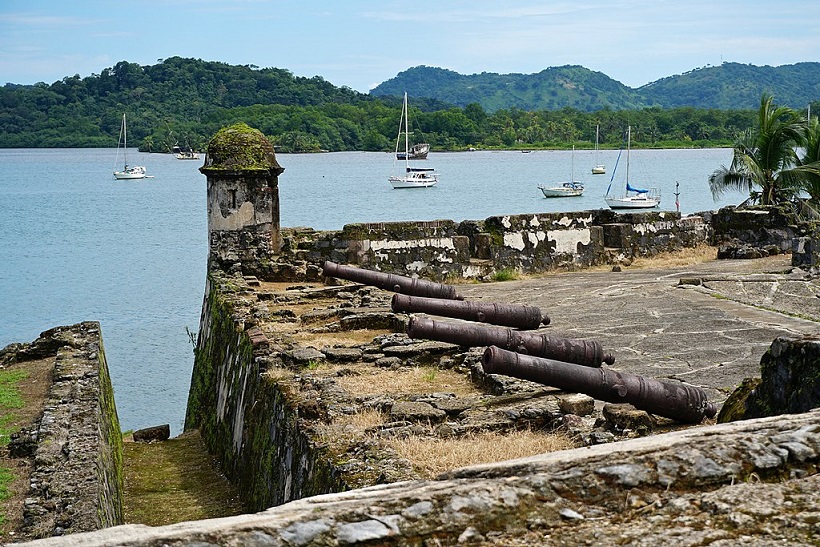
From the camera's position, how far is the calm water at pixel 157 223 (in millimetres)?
26094

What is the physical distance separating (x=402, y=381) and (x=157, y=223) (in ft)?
175

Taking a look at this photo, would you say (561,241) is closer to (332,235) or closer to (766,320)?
(332,235)

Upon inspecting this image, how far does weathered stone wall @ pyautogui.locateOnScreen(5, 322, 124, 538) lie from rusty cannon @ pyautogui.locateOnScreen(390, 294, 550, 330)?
2908mm

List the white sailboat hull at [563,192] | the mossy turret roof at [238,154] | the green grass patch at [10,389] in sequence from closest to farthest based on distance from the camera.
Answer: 1. the green grass patch at [10,389]
2. the mossy turret roof at [238,154]
3. the white sailboat hull at [563,192]

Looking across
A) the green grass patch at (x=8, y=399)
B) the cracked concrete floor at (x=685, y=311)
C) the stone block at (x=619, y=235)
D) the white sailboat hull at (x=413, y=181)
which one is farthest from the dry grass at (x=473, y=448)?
the white sailboat hull at (x=413, y=181)

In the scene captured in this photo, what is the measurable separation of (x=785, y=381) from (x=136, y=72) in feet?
403

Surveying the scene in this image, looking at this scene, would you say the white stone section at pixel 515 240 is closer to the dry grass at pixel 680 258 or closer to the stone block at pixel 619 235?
the stone block at pixel 619 235

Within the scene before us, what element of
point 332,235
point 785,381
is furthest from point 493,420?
point 332,235

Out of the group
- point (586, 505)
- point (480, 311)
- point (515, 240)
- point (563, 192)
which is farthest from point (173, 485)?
point (563, 192)

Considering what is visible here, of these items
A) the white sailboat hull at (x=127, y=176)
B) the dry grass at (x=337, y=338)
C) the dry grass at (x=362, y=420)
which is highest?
the dry grass at (x=362, y=420)

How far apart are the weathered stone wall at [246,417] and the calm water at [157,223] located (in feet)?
17.4

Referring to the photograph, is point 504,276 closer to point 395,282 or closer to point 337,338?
point 395,282

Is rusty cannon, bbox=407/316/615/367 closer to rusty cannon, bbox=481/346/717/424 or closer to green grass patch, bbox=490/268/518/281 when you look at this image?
rusty cannon, bbox=481/346/717/424

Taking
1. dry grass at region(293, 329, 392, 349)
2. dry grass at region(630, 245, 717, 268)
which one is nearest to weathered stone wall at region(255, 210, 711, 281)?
dry grass at region(630, 245, 717, 268)
